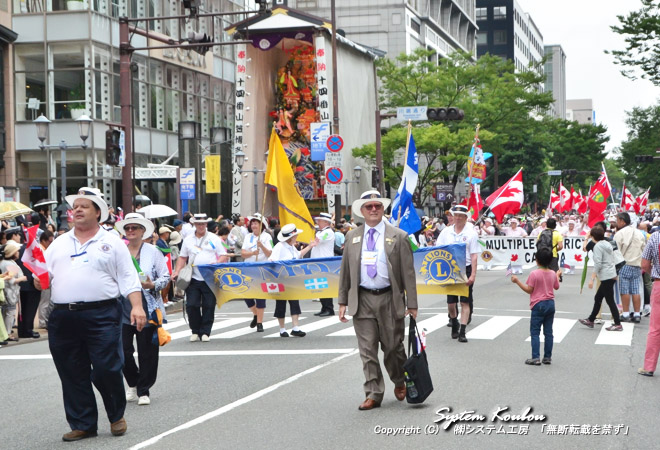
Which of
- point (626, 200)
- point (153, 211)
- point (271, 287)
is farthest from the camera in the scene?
point (626, 200)

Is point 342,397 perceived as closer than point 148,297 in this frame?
Yes

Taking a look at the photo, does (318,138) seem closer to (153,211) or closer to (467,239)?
(153,211)

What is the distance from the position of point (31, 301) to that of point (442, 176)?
35.5 m

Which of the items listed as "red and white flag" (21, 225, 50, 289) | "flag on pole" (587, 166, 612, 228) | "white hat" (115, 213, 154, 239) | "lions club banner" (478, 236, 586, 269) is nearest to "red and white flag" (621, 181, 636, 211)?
"flag on pole" (587, 166, 612, 228)

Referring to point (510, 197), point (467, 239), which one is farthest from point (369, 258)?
point (510, 197)

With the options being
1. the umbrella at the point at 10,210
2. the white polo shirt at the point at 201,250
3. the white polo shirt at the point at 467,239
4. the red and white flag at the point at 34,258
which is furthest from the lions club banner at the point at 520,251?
the red and white flag at the point at 34,258

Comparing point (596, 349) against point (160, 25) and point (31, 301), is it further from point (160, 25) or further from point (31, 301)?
point (160, 25)

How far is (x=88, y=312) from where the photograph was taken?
7395 millimetres

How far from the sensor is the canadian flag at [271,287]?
14.9 meters

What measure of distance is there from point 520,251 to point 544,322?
1938cm

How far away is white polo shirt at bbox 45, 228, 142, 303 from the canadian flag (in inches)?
293

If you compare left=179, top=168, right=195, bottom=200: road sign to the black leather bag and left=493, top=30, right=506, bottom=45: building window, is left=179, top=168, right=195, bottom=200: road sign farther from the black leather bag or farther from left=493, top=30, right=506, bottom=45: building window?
left=493, top=30, right=506, bottom=45: building window

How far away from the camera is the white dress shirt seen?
343 inches

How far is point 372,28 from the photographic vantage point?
242ft
